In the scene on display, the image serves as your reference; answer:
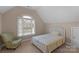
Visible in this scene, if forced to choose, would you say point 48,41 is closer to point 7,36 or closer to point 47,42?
point 47,42

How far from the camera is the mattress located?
1.24 m

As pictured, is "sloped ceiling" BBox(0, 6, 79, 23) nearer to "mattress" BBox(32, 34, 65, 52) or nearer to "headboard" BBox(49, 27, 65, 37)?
"headboard" BBox(49, 27, 65, 37)

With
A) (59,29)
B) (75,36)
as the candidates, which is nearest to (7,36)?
(59,29)

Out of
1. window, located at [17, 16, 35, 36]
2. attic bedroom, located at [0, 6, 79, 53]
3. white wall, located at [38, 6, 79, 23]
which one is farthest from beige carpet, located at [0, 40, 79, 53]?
white wall, located at [38, 6, 79, 23]

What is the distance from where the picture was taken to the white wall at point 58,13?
1.27 metres

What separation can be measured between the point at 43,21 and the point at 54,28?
→ 19 cm

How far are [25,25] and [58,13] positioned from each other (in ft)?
1.61

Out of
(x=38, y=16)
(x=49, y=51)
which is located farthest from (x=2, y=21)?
(x=49, y=51)

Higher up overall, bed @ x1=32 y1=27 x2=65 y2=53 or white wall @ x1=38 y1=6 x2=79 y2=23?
white wall @ x1=38 y1=6 x2=79 y2=23

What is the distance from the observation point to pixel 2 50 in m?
1.26

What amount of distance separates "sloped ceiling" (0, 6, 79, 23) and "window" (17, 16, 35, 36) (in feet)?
0.55

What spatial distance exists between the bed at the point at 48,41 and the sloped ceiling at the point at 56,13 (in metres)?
0.21

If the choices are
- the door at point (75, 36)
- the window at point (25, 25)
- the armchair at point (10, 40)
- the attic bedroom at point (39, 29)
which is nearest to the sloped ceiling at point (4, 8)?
the attic bedroom at point (39, 29)
